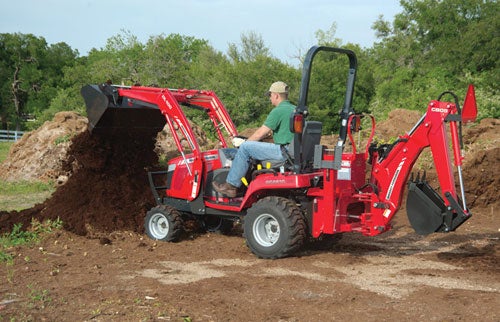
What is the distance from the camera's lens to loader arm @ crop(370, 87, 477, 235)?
25.7 feet

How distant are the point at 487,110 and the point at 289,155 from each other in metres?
15.9

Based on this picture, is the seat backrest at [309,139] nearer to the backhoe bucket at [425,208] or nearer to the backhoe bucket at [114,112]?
the backhoe bucket at [425,208]

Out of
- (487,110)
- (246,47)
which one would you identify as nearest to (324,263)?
(487,110)

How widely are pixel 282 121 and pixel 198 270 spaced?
213 centimetres

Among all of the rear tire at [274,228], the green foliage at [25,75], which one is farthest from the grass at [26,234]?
the green foliage at [25,75]

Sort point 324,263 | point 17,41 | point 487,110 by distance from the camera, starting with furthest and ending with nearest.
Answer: point 17,41, point 487,110, point 324,263

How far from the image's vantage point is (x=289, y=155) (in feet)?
28.1

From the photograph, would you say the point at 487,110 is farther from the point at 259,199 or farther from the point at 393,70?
the point at 393,70

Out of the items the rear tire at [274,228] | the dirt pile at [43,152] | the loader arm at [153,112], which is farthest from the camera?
the dirt pile at [43,152]

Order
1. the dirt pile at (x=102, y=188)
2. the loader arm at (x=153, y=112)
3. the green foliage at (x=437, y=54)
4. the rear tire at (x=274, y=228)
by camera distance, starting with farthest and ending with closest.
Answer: the green foliage at (x=437, y=54) → the dirt pile at (x=102, y=188) → the loader arm at (x=153, y=112) → the rear tire at (x=274, y=228)

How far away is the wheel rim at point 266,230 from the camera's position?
28.1 feet

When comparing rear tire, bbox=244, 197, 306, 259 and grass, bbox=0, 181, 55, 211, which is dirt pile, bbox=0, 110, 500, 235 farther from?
grass, bbox=0, 181, 55, 211

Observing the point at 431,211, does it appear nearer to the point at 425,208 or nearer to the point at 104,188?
the point at 425,208

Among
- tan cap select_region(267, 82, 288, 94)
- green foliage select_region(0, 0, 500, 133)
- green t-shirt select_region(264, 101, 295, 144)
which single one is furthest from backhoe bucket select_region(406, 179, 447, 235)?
green foliage select_region(0, 0, 500, 133)
